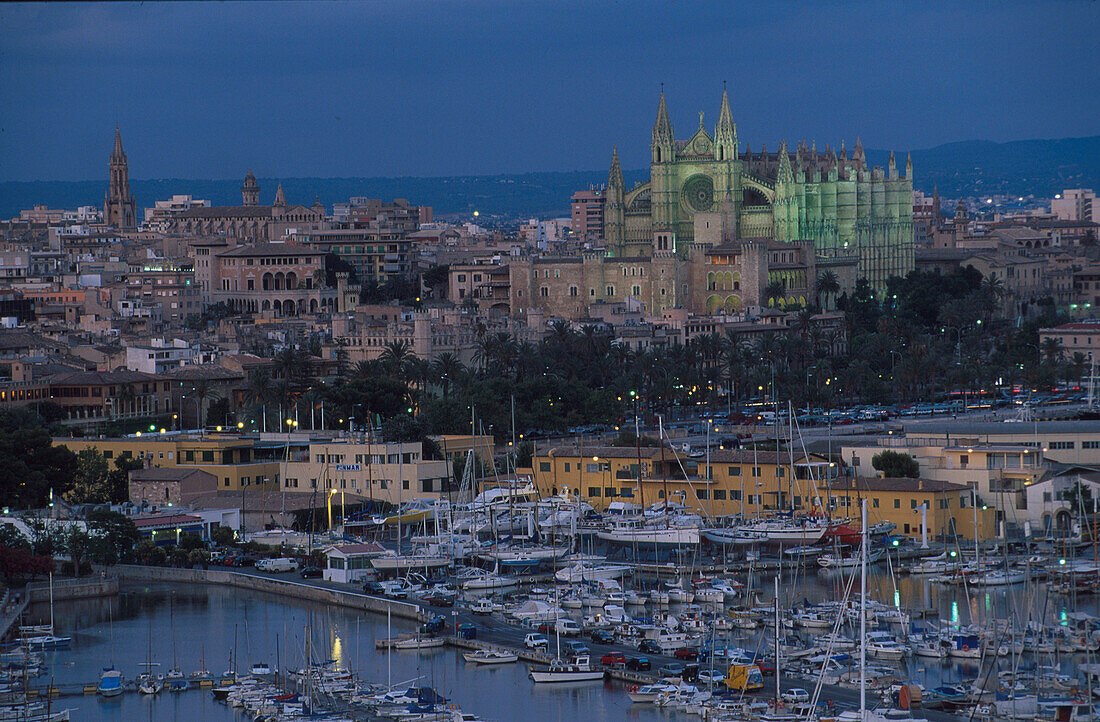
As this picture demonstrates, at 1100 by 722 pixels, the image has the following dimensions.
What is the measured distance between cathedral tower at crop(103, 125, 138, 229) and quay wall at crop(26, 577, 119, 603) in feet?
414

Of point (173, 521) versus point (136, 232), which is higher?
point (136, 232)

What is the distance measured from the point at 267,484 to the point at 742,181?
6043cm

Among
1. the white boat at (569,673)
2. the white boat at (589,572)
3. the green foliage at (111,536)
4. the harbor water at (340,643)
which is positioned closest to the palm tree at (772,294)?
the harbor water at (340,643)

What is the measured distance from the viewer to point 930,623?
131ft

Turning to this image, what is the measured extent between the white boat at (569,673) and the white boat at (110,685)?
6804mm

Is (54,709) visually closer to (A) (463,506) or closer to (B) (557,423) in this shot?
(A) (463,506)

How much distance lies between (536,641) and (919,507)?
533 inches

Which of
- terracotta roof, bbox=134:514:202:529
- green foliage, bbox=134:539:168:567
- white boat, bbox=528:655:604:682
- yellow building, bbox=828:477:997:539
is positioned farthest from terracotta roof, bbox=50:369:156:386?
white boat, bbox=528:655:604:682

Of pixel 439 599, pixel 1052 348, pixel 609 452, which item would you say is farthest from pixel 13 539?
pixel 1052 348

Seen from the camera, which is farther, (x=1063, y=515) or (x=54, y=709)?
(x=1063, y=515)

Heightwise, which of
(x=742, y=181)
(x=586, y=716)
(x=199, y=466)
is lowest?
(x=586, y=716)

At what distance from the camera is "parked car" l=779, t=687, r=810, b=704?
33.9 metres

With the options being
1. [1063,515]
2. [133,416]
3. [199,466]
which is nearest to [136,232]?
[133,416]

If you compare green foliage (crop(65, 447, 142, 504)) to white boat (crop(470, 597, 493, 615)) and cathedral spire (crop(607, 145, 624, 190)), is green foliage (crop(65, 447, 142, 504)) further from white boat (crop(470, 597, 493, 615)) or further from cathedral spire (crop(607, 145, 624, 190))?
cathedral spire (crop(607, 145, 624, 190))
